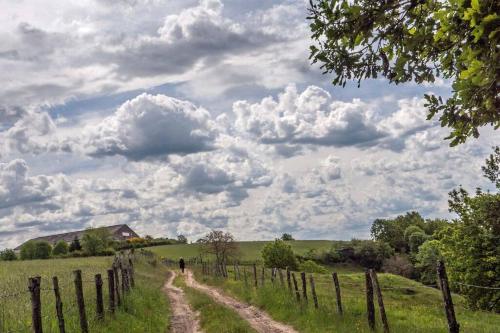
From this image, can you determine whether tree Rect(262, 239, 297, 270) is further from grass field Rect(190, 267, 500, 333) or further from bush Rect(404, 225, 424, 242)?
bush Rect(404, 225, 424, 242)

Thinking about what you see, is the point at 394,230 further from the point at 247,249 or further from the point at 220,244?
the point at 220,244

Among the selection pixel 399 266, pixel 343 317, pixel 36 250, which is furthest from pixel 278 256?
pixel 343 317

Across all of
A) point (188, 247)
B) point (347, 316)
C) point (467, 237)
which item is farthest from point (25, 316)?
point (188, 247)

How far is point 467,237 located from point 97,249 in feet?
304

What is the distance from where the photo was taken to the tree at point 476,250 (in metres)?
34.2

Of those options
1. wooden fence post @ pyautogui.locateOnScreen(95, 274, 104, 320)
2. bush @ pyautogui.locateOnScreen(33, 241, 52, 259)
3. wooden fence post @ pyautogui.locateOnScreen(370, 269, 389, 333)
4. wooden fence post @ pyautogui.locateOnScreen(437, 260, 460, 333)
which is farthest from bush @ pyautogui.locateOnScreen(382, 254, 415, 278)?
wooden fence post @ pyautogui.locateOnScreen(437, 260, 460, 333)

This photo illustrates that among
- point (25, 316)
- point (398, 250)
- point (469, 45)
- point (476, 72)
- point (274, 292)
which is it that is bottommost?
point (398, 250)

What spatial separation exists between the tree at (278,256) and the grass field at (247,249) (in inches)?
1228

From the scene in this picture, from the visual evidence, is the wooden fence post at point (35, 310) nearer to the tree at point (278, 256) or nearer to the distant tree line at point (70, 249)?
the tree at point (278, 256)

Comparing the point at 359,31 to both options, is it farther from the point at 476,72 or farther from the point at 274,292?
the point at 274,292

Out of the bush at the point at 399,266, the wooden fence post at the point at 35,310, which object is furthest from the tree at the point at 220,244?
the wooden fence post at the point at 35,310

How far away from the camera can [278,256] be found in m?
85.8

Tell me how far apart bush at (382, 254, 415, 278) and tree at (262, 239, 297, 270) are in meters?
34.5

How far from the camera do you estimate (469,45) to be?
6.74 metres
